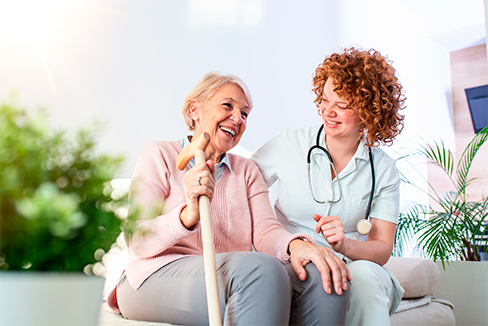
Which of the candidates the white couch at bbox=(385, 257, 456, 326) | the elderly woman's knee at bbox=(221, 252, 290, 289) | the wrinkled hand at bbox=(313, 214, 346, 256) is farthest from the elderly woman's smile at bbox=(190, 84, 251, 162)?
the white couch at bbox=(385, 257, 456, 326)

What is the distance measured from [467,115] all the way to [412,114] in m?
0.78

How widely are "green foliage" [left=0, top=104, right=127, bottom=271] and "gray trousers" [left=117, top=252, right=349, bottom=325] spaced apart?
1.66 feet

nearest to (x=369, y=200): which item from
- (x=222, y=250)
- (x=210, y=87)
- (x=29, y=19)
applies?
(x=222, y=250)

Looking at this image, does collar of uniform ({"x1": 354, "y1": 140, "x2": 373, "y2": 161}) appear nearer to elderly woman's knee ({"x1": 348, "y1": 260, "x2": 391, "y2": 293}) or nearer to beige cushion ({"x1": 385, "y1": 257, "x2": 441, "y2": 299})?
elderly woman's knee ({"x1": 348, "y1": 260, "x2": 391, "y2": 293})

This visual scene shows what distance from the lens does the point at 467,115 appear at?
4.18 m

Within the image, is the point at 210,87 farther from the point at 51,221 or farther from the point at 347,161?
the point at 51,221

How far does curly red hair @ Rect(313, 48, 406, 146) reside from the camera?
1.50 meters

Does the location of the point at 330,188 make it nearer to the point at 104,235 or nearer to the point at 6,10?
the point at 104,235

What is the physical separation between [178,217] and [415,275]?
1.34 metres

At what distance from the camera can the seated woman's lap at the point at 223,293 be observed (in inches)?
35.3

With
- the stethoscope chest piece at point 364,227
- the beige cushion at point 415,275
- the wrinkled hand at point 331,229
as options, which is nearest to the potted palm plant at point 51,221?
the wrinkled hand at point 331,229

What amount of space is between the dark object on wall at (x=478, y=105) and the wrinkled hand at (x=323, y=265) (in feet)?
11.2

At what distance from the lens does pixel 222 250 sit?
1257 mm

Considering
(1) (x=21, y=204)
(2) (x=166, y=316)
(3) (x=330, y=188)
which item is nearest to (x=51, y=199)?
(1) (x=21, y=204)
